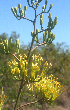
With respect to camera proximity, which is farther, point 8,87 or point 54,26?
point 8,87

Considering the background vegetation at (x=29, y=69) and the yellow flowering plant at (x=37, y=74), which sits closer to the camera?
the yellow flowering plant at (x=37, y=74)

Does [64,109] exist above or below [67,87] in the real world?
below

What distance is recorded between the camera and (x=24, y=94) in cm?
1356

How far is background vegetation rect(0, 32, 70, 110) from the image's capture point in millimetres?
13077

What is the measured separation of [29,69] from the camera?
14602 mm

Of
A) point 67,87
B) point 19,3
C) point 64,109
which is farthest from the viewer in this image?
point 67,87

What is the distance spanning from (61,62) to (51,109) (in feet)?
23.3

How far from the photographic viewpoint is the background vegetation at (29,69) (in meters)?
13.1

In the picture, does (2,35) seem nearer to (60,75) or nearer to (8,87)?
(8,87)

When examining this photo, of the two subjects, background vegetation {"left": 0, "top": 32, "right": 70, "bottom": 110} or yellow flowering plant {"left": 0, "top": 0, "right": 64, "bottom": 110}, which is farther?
background vegetation {"left": 0, "top": 32, "right": 70, "bottom": 110}

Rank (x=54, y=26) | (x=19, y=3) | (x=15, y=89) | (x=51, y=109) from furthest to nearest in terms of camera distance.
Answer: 1. (x=51, y=109)
2. (x=15, y=89)
3. (x=19, y=3)
4. (x=54, y=26)

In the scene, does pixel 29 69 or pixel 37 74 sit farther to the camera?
pixel 29 69

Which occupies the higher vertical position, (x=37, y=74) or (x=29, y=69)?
(x=29, y=69)

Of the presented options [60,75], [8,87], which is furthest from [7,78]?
[60,75]
